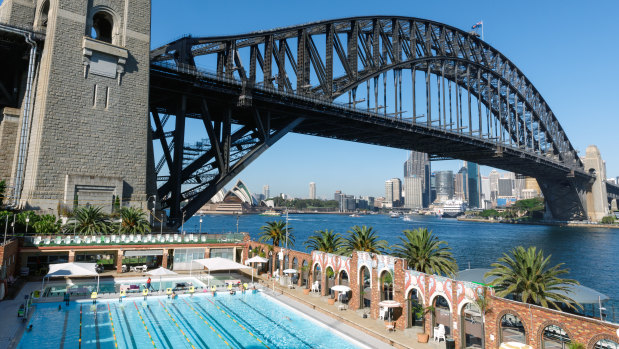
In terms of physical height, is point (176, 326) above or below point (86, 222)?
below

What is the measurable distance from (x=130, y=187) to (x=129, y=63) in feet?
40.8

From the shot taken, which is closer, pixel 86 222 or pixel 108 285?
pixel 108 285

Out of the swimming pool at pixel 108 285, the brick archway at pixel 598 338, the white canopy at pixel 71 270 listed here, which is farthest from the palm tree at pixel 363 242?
the white canopy at pixel 71 270

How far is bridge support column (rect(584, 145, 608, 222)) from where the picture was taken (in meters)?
155

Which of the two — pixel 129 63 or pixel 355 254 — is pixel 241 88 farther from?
pixel 355 254

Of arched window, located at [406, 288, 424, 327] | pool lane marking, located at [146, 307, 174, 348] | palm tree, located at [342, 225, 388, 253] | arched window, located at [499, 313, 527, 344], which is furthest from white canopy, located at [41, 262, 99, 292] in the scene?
arched window, located at [499, 313, 527, 344]

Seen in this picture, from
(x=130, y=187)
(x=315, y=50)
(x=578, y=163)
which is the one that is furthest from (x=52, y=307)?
(x=578, y=163)

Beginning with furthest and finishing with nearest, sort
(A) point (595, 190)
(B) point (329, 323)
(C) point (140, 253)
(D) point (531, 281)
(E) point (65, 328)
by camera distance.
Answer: (A) point (595, 190)
(C) point (140, 253)
(B) point (329, 323)
(E) point (65, 328)
(D) point (531, 281)

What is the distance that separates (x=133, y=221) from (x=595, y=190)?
171 m

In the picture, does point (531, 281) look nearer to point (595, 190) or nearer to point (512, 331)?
point (512, 331)

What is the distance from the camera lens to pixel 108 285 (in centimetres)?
3556

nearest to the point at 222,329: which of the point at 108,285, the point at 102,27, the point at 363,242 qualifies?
the point at 363,242

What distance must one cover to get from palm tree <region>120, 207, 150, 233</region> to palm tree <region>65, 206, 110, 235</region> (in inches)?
68.8

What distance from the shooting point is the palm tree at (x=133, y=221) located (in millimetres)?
39719
